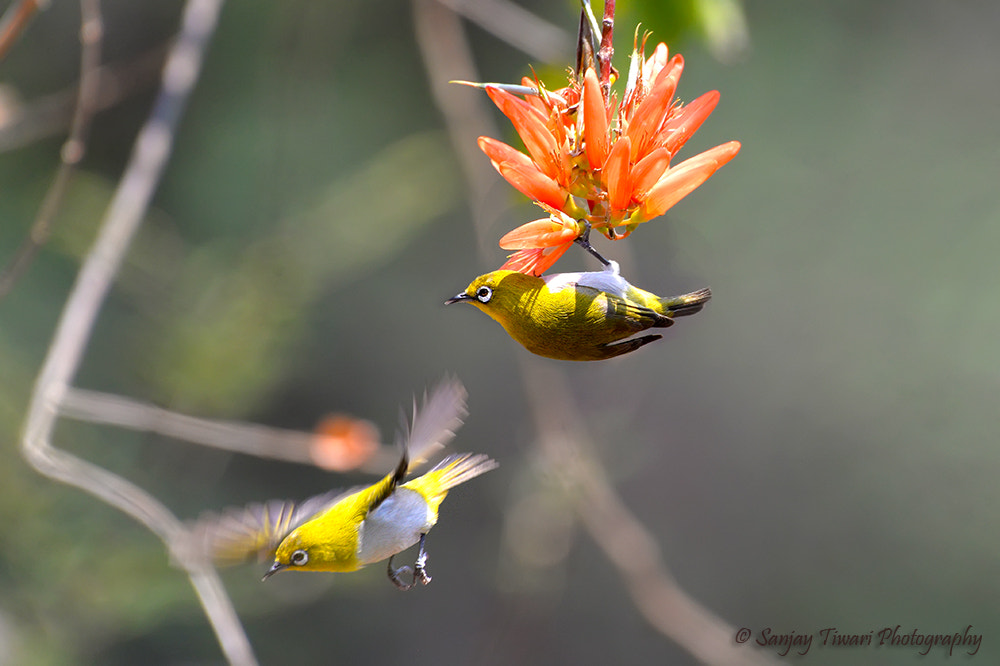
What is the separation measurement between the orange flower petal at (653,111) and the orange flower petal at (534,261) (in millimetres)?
109

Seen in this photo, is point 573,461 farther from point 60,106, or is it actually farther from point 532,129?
point 532,129

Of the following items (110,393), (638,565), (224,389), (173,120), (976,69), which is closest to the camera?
(173,120)

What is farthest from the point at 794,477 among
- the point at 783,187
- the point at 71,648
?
the point at 71,648

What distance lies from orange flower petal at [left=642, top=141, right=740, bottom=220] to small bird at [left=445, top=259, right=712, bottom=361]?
3.5 inches

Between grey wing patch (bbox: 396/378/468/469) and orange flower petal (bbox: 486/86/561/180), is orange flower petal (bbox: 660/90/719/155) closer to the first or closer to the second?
orange flower petal (bbox: 486/86/561/180)

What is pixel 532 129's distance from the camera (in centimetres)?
70

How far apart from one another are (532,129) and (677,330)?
2353 millimetres

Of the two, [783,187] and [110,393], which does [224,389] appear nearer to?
[110,393]

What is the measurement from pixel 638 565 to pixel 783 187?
170 cm

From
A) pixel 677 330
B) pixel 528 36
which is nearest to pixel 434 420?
pixel 528 36

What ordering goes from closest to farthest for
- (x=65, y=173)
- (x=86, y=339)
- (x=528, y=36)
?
(x=65, y=173) → (x=86, y=339) → (x=528, y=36)

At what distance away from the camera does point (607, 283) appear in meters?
0.77

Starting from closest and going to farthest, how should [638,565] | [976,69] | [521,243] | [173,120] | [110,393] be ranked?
1. [521,243]
2. [173,120]
3. [638,565]
4. [110,393]
5. [976,69]

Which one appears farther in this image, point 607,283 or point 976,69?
point 976,69
